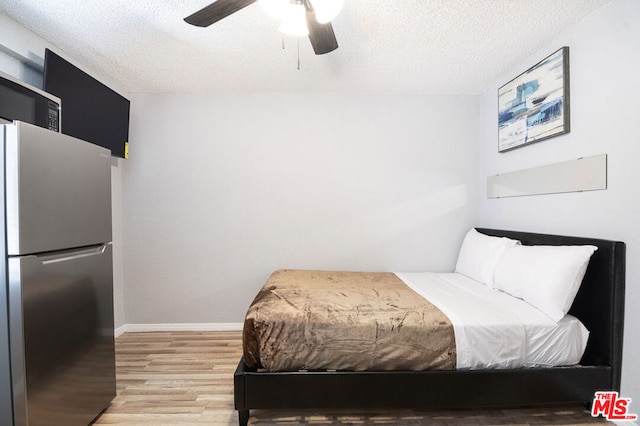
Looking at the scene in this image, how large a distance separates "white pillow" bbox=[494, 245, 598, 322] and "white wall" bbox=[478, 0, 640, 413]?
0.24 metres

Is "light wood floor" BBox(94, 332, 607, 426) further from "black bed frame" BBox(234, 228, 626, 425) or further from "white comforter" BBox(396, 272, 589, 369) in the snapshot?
"white comforter" BBox(396, 272, 589, 369)

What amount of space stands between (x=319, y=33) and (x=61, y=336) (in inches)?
83.8

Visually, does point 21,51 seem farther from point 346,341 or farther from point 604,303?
point 604,303

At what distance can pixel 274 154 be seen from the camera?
10.4 feet

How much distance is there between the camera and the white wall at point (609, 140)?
165 cm

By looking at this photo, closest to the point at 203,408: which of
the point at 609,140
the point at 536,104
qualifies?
the point at 609,140

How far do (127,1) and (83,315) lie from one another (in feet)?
6.27

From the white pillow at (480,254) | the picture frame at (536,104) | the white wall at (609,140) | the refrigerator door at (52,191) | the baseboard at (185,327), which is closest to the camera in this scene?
the refrigerator door at (52,191)

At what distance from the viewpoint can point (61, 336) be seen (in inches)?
59.2

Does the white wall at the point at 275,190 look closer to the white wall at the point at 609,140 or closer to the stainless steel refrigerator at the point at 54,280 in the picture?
the white wall at the point at 609,140

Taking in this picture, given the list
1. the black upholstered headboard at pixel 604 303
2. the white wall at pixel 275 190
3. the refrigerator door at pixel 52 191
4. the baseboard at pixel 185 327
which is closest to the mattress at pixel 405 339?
the black upholstered headboard at pixel 604 303

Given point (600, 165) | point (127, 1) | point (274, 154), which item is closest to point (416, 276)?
point (600, 165)

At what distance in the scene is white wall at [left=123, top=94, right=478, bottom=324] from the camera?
3.14m

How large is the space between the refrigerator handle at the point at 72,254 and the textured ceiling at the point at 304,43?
153cm
